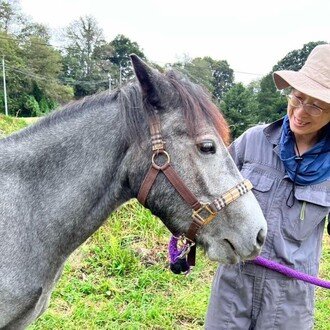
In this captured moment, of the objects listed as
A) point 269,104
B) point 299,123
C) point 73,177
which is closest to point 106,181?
point 73,177

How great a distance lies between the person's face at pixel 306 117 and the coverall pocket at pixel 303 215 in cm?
34

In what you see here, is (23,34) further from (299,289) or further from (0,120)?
(299,289)

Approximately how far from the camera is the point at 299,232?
212cm

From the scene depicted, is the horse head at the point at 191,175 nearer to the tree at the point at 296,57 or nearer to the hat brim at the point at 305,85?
the hat brim at the point at 305,85

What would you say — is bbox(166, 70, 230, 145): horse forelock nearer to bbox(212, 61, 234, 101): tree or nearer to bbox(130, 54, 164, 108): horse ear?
bbox(130, 54, 164, 108): horse ear

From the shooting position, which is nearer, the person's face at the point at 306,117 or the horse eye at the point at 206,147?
the horse eye at the point at 206,147

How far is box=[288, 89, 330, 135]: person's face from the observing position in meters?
1.99

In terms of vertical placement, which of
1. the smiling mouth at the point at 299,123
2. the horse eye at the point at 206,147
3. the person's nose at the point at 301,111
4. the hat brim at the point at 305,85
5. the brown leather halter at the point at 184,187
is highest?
the hat brim at the point at 305,85

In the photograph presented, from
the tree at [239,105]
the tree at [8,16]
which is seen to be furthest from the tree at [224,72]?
the tree at [8,16]

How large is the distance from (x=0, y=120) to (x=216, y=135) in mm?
10316

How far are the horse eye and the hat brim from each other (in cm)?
60

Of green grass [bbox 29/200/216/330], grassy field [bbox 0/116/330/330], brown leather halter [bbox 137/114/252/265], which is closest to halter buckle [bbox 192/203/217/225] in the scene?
brown leather halter [bbox 137/114/252/265]

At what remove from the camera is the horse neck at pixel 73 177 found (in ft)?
6.28

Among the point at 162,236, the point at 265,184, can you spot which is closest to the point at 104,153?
the point at 265,184
